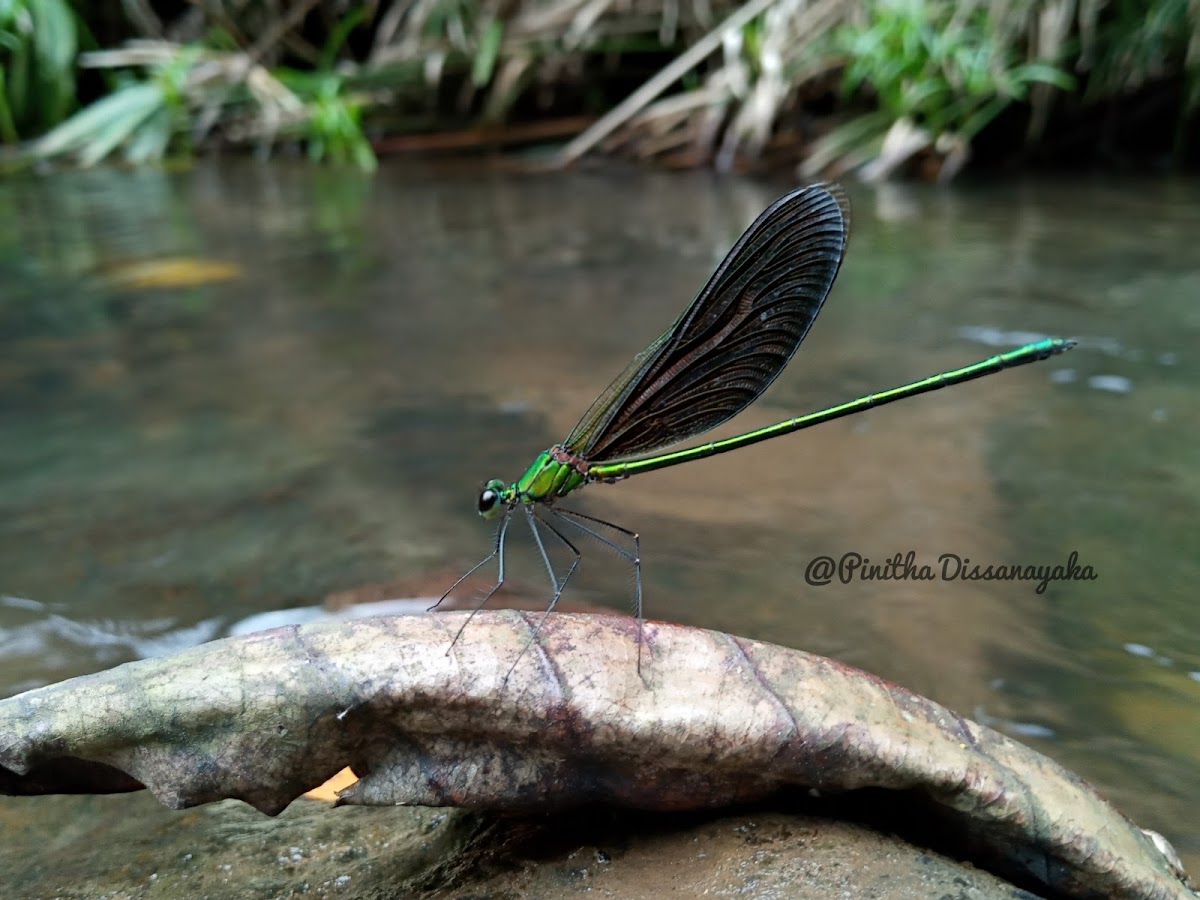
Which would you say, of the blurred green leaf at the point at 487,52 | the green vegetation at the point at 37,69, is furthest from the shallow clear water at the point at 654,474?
the green vegetation at the point at 37,69

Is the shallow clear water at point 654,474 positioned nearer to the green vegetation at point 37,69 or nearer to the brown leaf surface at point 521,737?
the brown leaf surface at point 521,737

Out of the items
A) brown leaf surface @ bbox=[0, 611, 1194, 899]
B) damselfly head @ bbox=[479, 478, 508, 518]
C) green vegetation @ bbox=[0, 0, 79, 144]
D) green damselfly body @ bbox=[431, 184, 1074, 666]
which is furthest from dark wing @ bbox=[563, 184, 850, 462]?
green vegetation @ bbox=[0, 0, 79, 144]

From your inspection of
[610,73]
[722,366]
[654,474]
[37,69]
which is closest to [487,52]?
[610,73]

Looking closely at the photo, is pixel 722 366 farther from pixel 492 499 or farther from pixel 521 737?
pixel 521 737

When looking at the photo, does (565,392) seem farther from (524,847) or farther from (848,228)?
(524,847)

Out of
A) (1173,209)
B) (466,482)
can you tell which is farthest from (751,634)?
(1173,209)

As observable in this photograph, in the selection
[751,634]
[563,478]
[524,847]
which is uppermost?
[563,478]
